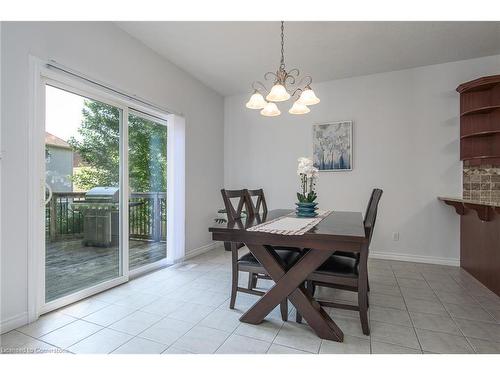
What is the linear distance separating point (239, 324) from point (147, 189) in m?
2.09

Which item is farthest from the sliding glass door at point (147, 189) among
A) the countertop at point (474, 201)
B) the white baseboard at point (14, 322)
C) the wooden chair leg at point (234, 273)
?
the countertop at point (474, 201)

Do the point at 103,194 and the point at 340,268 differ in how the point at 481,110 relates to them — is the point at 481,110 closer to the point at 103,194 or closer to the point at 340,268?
the point at 340,268

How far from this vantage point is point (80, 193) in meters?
2.36

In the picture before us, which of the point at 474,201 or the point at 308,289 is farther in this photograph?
the point at 474,201

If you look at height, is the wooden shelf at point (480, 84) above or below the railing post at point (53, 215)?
above

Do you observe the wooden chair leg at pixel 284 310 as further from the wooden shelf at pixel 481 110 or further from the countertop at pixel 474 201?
the wooden shelf at pixel 481 110

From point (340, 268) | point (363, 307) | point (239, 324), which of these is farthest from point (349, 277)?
point (239, 324)

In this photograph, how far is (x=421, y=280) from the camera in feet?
9.09

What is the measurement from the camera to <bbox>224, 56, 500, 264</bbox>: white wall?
3.29 meters

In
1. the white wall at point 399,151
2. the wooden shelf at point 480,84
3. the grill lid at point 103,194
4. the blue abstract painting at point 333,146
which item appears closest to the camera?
the grill lid at point 103,194

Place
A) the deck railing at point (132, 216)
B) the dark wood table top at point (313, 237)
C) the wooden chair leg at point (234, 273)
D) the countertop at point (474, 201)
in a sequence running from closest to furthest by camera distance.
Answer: the dark wood table top at point (313, 237) → the wooden chair leg at point (234, 273) → the deck railing at point (132, 216) → the countertop at point (474, 201)

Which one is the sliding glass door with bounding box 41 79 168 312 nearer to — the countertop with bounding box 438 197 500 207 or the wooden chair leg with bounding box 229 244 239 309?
the wooden chair leg with bounding box 229 244 239 309

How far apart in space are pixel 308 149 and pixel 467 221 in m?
2.18

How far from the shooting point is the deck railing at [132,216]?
217cm
